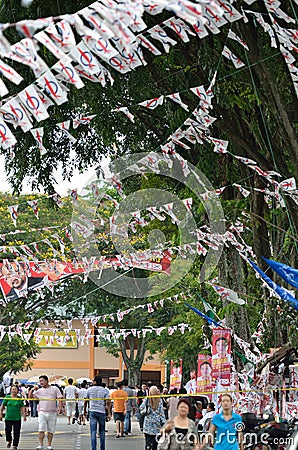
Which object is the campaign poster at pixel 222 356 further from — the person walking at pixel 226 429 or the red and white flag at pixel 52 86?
the red and white flag at pixel 52 86

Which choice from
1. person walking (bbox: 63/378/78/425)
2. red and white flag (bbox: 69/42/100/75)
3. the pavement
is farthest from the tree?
person walking (bbox: 63/378/78/425)

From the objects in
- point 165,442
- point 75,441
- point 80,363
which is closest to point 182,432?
point 165,442

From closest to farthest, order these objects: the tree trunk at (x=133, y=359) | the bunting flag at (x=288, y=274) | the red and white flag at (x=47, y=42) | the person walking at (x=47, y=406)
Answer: the red and white flag at (x=47, y=42) → the bunting flag at (x=288, y=274) → the person walking at (x=47, y=406) → the tree trunk at (x=133, y=359)

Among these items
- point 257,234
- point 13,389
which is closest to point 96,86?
point 257,234

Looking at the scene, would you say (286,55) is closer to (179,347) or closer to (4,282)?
(4,282)

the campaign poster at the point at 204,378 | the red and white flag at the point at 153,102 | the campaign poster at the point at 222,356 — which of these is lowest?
the campaign poster at the point at 204,378

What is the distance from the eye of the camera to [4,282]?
25406mm

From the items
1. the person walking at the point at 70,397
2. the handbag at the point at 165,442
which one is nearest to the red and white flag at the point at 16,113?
the handbag at the point at 165,442

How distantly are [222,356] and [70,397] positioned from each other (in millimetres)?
11886

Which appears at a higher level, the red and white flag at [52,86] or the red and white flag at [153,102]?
the red and white flag at [153,102]

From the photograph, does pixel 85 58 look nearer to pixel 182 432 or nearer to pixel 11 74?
pixel 11 74

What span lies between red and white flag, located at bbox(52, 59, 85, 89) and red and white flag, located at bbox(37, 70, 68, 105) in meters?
0.17

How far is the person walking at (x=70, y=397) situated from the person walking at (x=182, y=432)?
733 inches

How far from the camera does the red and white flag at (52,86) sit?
7957 millimetres
